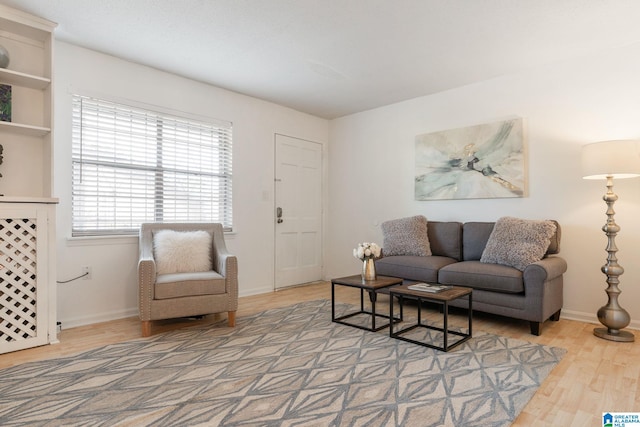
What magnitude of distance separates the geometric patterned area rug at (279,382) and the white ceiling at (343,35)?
92.7 inches

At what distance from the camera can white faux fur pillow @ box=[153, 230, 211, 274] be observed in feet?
10.2

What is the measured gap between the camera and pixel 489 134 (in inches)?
149

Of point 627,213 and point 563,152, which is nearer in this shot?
point 627,213

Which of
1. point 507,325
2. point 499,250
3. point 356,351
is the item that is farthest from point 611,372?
point 356,351

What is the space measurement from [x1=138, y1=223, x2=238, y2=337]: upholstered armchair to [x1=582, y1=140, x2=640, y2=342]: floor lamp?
2.93 metres

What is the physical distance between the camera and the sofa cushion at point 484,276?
2840 mm

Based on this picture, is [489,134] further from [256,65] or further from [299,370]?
[299,370]

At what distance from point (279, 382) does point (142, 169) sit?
8.31 ft

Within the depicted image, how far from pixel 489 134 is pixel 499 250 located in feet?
4.41

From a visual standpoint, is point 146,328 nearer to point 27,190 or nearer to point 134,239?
point 134,239

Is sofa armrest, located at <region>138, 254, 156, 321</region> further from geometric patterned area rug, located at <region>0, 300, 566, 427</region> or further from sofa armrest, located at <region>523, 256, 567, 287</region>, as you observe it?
sofa armrest, located at <region>523, 256, 567, 287</region>

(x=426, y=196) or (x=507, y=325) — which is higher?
(x=426, y=196)

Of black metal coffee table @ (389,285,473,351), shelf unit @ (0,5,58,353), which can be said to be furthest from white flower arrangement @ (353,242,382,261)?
shelf unit @ (0,5,58,353)

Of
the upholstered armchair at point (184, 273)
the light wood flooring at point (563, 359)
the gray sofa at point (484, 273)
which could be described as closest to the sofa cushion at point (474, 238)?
the gray sofa at point (484, 273)
